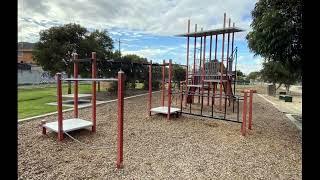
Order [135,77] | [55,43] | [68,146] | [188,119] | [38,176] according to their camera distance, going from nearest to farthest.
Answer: [38,176] → [68,146] → [188,119] → [55,43] → [135,77]

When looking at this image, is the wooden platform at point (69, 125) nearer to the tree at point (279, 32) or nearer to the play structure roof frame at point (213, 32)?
the tree at point (279, 32)

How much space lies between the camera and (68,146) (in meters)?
5.21

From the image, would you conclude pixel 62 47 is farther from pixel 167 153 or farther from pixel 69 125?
pixel 167 153

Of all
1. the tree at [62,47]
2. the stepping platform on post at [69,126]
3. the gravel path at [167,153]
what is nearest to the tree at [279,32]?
the gravel path at [167,153]

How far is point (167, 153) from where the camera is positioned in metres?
4.91

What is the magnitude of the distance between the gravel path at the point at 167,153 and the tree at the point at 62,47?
6.77 meters

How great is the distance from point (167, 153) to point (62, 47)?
1037 cm

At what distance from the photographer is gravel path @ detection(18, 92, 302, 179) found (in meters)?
3.93

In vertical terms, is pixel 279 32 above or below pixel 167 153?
above

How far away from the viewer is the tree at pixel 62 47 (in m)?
13.4

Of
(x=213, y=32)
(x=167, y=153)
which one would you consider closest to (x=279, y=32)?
(x=167, y=153)
